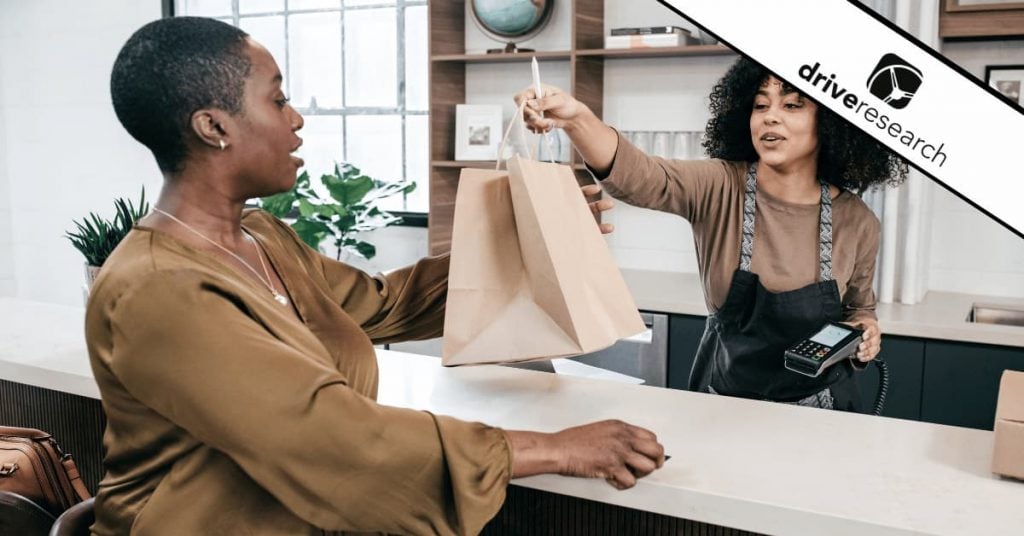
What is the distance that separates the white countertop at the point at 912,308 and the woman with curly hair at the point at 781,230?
0.37 meters

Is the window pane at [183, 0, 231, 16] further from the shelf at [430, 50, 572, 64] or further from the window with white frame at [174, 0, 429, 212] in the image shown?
the shelf at [430, 50, 572, 64]

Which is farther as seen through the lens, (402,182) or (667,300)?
(402,182)

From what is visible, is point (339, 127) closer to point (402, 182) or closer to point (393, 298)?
point (402, 182)

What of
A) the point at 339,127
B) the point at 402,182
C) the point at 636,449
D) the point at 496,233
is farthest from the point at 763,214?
the point at 339,127

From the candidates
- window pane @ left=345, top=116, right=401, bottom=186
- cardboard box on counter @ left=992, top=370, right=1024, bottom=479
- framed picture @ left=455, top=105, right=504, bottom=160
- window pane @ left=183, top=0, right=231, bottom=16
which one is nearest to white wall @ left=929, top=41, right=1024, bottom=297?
framed picture @ left=455, top=105, right=504, bottom=160

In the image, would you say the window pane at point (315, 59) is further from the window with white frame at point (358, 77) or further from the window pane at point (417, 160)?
the window pane at point (417, 160)

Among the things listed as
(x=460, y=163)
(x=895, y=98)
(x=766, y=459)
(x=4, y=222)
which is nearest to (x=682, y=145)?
(x=460, y=163)

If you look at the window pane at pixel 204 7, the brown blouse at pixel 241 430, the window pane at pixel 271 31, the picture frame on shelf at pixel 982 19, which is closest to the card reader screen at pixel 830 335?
the brown blouse at pixel 241 430

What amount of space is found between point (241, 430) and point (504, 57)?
115 inches

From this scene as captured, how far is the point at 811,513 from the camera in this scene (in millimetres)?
1146

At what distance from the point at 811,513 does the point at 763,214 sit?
0.96 m

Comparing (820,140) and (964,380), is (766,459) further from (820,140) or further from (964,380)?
(964,380)

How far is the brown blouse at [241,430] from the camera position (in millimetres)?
1042

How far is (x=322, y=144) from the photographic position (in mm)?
4750
